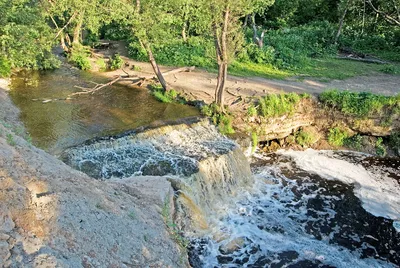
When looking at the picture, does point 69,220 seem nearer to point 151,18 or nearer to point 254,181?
point 254,181

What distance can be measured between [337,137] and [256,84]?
3.97 metres

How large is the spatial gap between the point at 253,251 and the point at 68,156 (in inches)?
209

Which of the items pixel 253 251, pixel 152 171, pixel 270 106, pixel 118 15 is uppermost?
pixel 118 15

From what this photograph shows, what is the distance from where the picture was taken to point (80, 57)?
1889cm

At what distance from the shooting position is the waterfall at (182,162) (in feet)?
31.9

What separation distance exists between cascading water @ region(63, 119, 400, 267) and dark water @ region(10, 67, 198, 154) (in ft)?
3.20

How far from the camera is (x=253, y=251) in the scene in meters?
9.02

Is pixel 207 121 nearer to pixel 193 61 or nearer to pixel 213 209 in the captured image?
pixel 213 209

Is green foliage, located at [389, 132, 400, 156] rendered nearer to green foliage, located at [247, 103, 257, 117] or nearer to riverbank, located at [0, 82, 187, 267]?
green foliage, located at [247, 103, 257, 117]

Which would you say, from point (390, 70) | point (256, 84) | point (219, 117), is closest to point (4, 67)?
point (219, 117)

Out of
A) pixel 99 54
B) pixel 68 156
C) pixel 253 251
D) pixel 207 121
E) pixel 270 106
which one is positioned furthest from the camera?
pixel 99 54

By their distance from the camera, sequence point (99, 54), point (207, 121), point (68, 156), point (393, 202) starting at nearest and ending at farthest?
1. point (68, 156)
2. point (393, 202)
3. point (207, 121)
4. point (99, 54)

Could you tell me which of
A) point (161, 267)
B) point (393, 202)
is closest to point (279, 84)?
point (393, 202)

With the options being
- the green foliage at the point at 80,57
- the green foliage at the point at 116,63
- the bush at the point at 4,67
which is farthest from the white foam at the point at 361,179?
the bush at the point at 4,67
